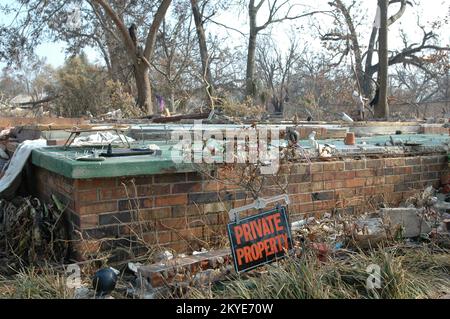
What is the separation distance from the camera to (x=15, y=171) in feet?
16.0

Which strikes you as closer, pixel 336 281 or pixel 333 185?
pixel 336 281

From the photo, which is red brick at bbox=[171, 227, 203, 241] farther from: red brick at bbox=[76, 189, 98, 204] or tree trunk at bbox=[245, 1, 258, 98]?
tree trunk at bbox=[245, 1, 258, 98]

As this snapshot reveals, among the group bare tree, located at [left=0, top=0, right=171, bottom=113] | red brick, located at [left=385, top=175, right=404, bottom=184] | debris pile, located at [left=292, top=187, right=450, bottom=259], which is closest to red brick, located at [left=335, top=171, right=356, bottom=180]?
debris pile, located at [left=292, top=187, right=450, bottom=259]

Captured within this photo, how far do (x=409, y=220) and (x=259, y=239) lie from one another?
1746mm

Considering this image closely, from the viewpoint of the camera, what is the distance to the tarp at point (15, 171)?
4688 millimetres

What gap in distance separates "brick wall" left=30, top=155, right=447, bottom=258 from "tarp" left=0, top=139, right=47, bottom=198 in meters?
0.19

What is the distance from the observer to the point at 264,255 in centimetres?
338

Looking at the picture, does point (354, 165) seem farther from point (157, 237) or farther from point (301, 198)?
point (157, 237)

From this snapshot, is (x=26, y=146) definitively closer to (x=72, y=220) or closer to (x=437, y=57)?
(x=72, y=220)

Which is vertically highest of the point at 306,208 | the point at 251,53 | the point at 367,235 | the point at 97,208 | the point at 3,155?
the point at 251,53

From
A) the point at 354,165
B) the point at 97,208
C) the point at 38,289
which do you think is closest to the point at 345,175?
the point at 354,165

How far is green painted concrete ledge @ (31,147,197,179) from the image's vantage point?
3.59m

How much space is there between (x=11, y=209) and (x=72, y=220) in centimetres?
84

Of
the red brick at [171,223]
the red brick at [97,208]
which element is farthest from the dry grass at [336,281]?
the red brick at [97,208]
